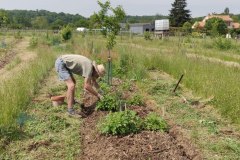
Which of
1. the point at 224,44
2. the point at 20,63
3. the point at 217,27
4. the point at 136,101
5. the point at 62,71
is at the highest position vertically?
the point at 62,71

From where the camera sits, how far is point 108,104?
7152mm

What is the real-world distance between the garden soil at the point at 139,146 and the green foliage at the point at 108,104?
110 centimetres

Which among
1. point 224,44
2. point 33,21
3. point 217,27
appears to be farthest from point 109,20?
point 33,21

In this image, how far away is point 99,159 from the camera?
4.80 meters

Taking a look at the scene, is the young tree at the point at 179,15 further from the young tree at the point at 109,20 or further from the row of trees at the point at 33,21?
the young tree at the point at 109,20

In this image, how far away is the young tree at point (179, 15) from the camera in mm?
79188

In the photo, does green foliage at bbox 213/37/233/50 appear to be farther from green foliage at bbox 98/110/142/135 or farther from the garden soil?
green foliage at bbox 98/110/142/135

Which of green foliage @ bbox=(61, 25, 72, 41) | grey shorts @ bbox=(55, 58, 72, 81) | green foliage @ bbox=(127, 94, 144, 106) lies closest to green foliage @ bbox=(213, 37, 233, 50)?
green foliage @ bbox=(61, 25, 72, 41)

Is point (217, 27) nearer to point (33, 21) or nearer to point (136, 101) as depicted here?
point (33, 21)

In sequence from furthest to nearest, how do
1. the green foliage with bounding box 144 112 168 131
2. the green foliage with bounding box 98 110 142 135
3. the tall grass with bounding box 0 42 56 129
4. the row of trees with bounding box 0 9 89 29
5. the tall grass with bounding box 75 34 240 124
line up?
the row of trees with bounding box 0 9 89 29 → the tall grass with bounding box 75 34 240 124 → the tall grass with bounding box 0 42 56 129 → the green foliage with bounding box 144 112 168 131 → the green foliage with bounding box 98 110 142 135

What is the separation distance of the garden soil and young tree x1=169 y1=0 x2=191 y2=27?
75.0 metres

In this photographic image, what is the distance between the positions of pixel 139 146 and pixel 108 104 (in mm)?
2179

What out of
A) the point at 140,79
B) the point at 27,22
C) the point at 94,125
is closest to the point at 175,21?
the point at 27,22

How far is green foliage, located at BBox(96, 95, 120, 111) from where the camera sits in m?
7.14
